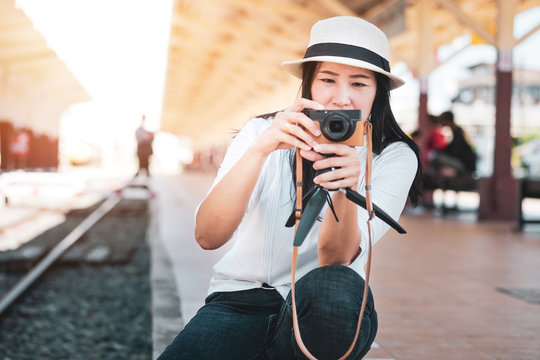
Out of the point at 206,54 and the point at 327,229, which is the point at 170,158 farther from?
the point at 327,229

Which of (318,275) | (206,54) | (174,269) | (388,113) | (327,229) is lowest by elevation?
(174,269)

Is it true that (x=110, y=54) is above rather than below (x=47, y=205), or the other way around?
above

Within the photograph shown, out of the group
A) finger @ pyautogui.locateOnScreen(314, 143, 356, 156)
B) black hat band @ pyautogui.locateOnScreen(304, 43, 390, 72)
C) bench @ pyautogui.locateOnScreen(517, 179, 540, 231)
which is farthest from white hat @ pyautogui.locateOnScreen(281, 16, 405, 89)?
bench @ pyautogui.locateOnScreen(517, 179, 540, 231)

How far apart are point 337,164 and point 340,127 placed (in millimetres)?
A: 89

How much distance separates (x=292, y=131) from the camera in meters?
1.52

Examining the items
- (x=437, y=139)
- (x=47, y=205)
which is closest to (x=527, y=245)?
(x=437, y=139)

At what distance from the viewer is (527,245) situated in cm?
638

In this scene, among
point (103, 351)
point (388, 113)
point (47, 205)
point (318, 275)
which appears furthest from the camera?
point (47, 205)

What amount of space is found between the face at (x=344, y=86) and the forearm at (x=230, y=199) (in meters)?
0.26

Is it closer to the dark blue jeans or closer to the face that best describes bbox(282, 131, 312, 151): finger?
the face

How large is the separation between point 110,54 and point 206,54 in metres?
3.83

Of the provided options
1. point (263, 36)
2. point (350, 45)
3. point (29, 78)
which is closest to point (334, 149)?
point (350, 45)

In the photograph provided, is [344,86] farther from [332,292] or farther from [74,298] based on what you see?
[74,298]

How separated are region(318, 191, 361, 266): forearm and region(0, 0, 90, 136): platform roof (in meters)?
11.0
